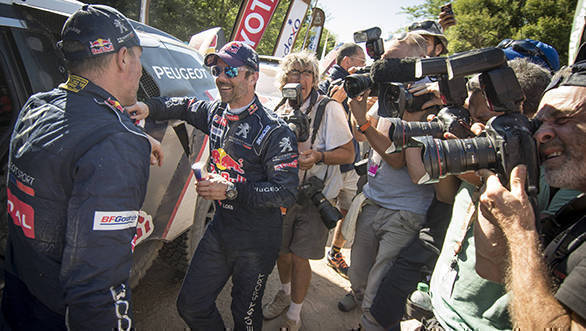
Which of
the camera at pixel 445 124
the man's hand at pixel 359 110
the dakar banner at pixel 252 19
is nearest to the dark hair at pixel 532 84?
the camera at pixel 445 124

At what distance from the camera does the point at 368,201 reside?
2.76m

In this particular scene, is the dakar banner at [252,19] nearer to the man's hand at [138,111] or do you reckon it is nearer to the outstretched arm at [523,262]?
the man's hand at [138,111]

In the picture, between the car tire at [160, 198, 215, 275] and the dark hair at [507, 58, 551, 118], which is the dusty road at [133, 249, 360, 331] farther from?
the dark hair at [507, 58, 551, 118]

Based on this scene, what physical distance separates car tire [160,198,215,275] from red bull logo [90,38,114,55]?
170cm

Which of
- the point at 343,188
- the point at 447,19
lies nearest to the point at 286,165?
the point at 343,188

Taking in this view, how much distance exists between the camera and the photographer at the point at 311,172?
2.82 m

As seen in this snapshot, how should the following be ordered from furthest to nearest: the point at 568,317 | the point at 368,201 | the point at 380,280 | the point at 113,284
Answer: the point at 368,201 < the point at 380,280 < the point at 113,284 < the point at 568,317

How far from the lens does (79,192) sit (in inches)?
49.3

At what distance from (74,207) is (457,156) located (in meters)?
1.46

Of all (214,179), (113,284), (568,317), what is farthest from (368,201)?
(113,284)

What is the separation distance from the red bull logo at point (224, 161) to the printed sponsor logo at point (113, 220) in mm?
911

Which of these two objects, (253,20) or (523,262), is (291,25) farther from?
(523,262)

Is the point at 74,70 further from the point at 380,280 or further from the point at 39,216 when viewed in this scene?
the point at 380,280

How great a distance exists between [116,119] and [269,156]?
96 centimetres
